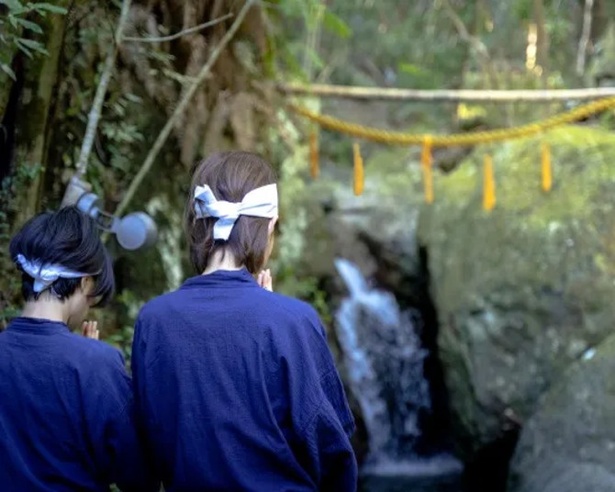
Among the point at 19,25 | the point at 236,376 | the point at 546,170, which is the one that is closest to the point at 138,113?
the point at 19,25

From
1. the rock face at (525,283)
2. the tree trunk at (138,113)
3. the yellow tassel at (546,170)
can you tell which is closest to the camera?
the tree trunk at (138,113)

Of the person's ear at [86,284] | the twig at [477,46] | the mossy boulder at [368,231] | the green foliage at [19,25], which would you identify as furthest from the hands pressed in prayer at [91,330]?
the twig at [477,46]

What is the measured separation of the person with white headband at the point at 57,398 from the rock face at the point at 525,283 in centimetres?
509

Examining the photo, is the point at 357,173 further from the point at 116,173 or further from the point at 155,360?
the point at 155,360

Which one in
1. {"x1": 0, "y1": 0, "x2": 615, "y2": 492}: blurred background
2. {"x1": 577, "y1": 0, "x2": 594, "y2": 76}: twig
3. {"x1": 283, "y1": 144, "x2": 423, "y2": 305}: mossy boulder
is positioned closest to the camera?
{"x1": 0, "y1": 0, "x2": 615, "y2": 492}: blurred background

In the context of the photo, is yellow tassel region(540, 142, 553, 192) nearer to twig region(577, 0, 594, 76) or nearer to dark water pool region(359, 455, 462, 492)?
dark water pool region(359, 455, 462, 492)

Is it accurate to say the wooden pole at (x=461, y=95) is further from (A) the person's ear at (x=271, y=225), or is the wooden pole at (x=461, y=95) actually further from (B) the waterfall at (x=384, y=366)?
(A) the person's ear at (x=271, y=225)

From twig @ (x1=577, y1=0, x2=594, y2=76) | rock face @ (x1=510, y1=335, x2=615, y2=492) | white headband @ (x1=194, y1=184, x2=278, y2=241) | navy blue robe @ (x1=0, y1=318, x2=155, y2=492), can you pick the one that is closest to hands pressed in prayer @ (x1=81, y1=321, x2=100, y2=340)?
navy blue robe @ (x1=0, y1=318, x2=155, y2=492)

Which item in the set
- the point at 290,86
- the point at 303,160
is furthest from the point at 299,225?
the point at 290,86

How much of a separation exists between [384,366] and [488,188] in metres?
2.92

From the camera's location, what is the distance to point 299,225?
8391 mm

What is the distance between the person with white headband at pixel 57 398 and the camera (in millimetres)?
1913

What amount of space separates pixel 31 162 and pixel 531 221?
15.8 feet

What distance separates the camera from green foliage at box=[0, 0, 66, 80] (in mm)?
2561
